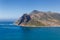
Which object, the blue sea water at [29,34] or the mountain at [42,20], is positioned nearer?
the blue sea water at [29,34]

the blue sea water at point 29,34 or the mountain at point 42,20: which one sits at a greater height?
the mountain at point 42,20

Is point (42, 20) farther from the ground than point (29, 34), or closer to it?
farther from the ground

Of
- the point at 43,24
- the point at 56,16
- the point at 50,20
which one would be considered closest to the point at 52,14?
the point at 56,16

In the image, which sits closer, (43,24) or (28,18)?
(43,24)

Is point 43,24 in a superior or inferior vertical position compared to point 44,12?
inferior

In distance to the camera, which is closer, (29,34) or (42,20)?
(29,34)

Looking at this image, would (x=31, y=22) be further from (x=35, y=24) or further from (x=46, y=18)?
(x=46, y=18)

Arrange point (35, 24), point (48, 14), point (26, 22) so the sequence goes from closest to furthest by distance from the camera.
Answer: point (35, 24) → point (26, 22) → point (48, 14)

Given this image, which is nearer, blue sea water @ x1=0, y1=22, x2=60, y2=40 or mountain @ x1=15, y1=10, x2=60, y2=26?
blue sea water @ x1=0, y1=22, x2=60, y2=40

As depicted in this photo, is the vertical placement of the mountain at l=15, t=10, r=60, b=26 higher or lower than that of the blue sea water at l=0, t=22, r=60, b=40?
higher

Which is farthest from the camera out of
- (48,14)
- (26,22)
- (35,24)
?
(48,14)

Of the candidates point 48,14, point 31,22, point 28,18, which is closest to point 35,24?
point 31,22
